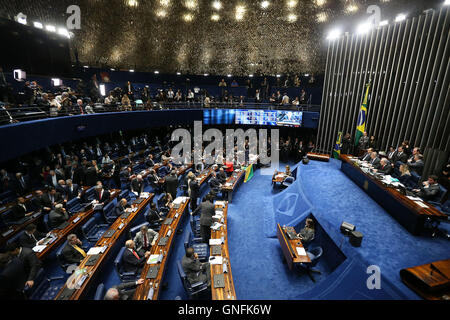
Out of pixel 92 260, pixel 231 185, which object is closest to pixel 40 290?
pixel 92 260

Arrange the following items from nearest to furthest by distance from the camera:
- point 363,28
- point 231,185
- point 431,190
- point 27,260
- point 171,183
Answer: point 27,260, point 431,190, point 171,183, point 231,185, point 363,28

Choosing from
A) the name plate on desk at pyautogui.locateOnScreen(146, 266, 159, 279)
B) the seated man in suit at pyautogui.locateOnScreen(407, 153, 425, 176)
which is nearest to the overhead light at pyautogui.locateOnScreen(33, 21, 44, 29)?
the name plate on desk at pyautogui.locateOnScreen(146, 266, 159, 279)

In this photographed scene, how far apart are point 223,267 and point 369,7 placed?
14818 millimetres

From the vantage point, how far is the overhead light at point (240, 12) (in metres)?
16.6

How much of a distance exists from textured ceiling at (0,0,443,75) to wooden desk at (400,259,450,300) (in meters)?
14.4

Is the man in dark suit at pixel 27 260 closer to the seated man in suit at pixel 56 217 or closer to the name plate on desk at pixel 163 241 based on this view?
the seated man in suit at pixel 56 217

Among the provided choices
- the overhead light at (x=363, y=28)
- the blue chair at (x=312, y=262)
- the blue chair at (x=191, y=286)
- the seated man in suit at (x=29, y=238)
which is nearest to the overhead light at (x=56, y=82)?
the seated man in suit at (x=29, y=238)

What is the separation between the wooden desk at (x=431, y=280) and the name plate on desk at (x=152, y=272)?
4.84 meters

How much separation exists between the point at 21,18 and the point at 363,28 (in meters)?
17.4

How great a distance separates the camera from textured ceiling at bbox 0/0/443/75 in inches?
559

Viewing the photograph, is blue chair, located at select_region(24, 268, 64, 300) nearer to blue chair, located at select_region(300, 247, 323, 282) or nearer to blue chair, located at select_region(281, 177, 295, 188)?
blue chair, located at select_region(300, 247, 323, 282)

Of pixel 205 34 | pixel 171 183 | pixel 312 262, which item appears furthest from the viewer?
pixel 205 34

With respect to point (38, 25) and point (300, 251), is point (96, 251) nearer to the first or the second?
point (300, 251)

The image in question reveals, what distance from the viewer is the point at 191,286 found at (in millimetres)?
4480
